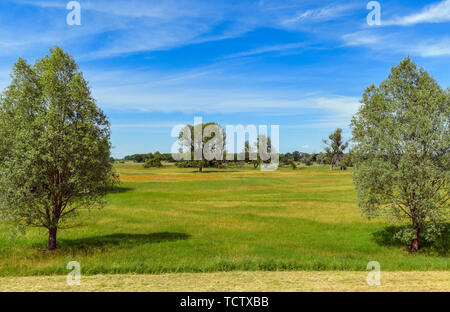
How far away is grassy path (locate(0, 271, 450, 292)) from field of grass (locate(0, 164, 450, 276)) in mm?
2051

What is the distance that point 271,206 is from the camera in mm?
45812

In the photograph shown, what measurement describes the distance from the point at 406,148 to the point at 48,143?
25.8 meters

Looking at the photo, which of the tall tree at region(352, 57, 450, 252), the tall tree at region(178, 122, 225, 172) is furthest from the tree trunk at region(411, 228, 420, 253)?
the tall tree at region(178, 122, 225, 172)

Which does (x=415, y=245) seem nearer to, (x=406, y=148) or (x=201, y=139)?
(x=406, y=148)

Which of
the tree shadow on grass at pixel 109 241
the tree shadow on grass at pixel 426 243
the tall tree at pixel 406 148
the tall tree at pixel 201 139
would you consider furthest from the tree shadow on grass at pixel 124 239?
the tall tree at pixel 201 139

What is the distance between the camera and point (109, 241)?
2591 cm

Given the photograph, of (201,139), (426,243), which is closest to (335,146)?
(201,139)

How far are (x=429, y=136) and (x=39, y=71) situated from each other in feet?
96.9

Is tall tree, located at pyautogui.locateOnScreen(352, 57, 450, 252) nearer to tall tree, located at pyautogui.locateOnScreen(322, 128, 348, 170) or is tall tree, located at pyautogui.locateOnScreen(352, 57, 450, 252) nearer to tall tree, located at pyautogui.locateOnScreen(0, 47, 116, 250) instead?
tall tree, located at pyautogui.locateOnScreen(0, 47, 116, 250)

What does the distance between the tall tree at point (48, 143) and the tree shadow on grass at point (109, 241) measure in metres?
1.78

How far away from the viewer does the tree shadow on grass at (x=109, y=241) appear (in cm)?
2278
